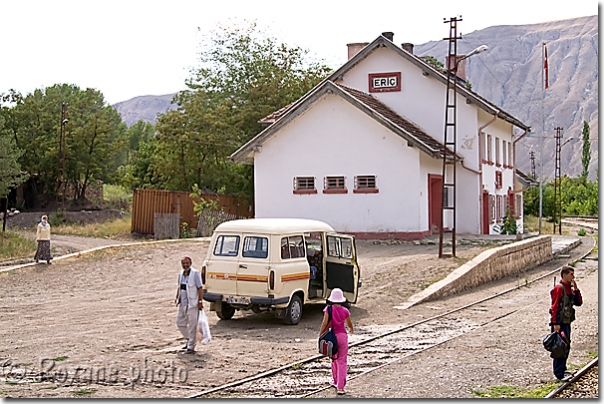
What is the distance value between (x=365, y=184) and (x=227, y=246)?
17.5 m

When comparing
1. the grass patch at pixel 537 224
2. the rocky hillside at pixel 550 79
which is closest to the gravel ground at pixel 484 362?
the rocky hillside at pixel 550 79

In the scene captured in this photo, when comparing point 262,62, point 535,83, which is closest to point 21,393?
point 262,62

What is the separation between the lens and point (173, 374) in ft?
36.9

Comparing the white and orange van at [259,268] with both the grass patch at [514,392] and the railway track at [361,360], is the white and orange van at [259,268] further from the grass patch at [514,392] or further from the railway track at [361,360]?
the grass patch at [514,392]

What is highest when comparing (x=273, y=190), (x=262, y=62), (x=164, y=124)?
(x=262, y=62)

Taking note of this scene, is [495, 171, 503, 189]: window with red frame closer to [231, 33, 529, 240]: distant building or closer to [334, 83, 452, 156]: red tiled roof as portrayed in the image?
[231, 33, 529, 240]: distant building

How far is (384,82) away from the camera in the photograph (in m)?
36.9

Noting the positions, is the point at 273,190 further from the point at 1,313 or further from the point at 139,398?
the point at 139,398

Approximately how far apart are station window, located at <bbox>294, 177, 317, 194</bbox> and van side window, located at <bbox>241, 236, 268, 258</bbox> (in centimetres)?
1794

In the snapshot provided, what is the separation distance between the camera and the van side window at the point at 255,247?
15.5m

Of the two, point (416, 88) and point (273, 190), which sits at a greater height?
point (416, 88)

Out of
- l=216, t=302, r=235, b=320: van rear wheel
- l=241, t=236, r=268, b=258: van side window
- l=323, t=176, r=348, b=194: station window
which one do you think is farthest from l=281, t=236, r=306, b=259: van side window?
l=323, t=176, r=348, b=194: station window

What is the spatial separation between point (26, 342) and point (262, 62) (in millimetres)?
43099

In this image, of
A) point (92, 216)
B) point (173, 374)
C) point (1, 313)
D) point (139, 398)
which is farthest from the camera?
point (92, 216)
